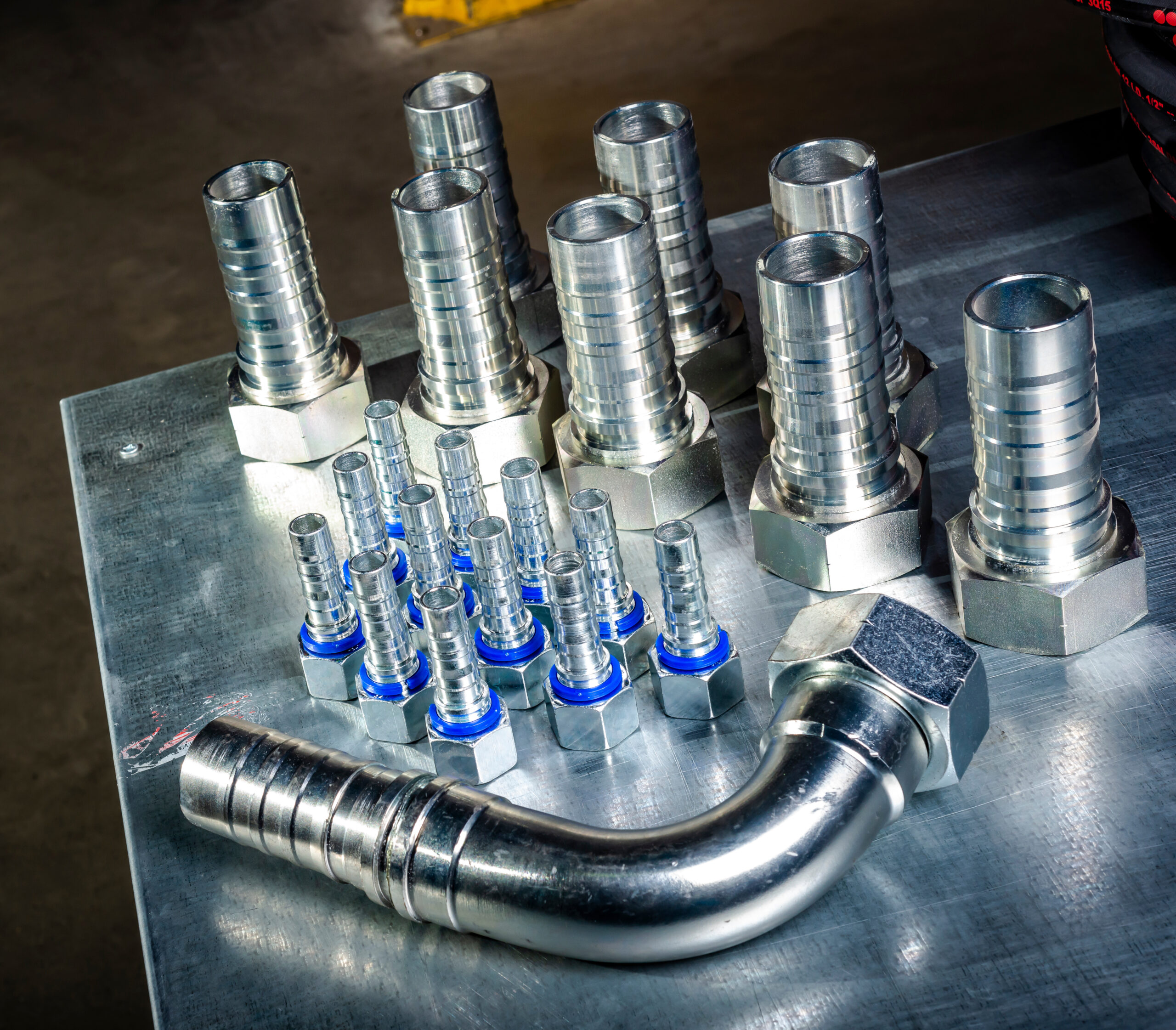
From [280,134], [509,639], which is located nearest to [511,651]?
[509,639]

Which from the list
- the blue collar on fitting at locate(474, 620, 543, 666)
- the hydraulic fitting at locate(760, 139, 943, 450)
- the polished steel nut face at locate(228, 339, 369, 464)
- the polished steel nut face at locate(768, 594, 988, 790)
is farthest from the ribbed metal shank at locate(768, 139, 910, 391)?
the polished steel nut face at locate(228, 339, 369, 464)

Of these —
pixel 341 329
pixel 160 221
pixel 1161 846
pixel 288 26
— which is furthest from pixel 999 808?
pixel 288 26

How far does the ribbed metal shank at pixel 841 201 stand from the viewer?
112 cm

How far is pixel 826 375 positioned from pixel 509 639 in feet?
1.00

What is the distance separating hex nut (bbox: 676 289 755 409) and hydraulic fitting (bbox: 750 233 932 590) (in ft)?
0.68

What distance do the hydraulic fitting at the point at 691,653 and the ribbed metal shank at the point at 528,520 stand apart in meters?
0.11

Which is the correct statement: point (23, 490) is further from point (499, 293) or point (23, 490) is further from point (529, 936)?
point (529, 936)

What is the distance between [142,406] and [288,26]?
3666 millimetres

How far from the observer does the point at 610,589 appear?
1047 millimetres

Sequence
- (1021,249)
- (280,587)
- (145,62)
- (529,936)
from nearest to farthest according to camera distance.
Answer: (529,936), (280,587), (1021,249), (145,62)

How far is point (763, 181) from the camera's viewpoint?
3.65 metres

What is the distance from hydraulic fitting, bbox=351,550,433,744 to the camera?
101 centimetres

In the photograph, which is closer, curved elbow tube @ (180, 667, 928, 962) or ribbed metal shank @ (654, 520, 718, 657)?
curved elbow tube @ (180, 667, 928, 962)

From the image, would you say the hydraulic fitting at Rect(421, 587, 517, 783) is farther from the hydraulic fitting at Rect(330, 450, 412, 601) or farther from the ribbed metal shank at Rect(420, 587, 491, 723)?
the hydraulic fitting at Rect(330, 450, 412, 601)
